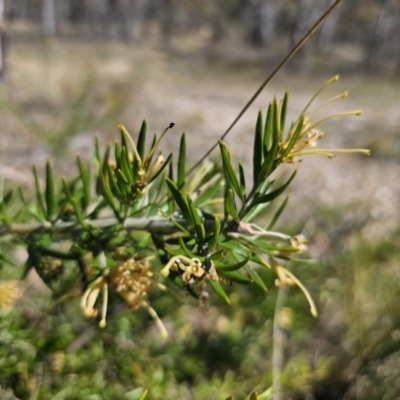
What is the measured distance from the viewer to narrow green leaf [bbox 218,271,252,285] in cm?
23

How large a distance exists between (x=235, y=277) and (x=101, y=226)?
119 millimetres

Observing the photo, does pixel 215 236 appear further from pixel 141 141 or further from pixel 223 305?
pixel 223 305

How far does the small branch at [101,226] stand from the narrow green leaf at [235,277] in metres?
0.04

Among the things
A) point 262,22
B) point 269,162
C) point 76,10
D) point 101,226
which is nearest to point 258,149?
point 269,162

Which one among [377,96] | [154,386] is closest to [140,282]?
[154,386]

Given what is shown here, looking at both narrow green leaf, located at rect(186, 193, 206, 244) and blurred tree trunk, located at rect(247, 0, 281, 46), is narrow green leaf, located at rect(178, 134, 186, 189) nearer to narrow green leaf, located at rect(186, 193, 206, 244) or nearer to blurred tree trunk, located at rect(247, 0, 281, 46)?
narrow green leaf, located at rect(186, 193, 206, 244)

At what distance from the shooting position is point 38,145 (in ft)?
5.51

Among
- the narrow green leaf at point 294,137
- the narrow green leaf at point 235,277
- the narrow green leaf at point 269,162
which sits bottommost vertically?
the narrow green leaf at point 235,277

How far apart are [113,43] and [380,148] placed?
9482 mm

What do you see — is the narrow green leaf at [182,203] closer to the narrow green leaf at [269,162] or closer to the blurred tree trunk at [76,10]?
the narrow green leaf at [269,162]

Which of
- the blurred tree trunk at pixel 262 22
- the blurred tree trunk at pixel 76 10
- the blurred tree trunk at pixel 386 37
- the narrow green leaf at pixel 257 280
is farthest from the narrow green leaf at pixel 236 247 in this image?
the blurred tree trunk at pixel 76 10

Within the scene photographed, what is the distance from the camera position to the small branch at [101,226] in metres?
0.29

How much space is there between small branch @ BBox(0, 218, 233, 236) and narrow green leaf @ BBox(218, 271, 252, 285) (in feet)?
0.14

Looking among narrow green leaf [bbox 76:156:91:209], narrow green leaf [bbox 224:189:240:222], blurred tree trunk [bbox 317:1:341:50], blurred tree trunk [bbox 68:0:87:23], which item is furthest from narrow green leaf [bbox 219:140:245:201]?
blurred tree trunk [bbox 68:0:87:23]
